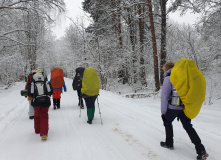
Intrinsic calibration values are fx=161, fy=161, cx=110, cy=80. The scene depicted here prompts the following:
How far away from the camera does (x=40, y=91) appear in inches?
164

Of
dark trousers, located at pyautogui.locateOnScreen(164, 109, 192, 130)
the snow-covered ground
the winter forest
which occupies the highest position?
the winter forest

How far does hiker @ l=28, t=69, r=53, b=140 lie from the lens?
411 cm

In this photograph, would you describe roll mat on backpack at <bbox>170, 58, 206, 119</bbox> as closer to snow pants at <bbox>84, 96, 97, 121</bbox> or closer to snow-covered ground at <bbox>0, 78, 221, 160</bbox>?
snow-covered ground at <bbox>0, 78, 221, 160</bbox>

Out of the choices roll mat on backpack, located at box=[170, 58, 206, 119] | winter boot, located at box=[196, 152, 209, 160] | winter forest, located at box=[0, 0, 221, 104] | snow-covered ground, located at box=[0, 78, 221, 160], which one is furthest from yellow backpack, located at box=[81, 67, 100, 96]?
winter forest, located at box=[0, 0, 221, 104]

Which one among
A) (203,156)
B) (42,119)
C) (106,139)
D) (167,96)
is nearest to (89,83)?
(42,119)

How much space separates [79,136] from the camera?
4.27m

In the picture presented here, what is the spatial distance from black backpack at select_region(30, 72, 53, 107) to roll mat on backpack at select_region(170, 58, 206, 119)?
3.17 meters

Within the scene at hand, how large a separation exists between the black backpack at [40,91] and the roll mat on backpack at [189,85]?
317 cm

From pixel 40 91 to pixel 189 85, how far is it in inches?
137

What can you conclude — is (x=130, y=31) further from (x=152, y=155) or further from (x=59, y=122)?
(x=152, y=155)

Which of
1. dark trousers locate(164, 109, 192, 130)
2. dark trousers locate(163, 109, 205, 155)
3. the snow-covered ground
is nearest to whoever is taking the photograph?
dark trousers locate(163, 109, 205, 155)

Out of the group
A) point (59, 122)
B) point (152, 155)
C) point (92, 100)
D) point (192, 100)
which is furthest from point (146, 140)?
point (59, 122)

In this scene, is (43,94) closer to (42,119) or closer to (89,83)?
(42,119)

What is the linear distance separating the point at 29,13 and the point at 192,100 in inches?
394
